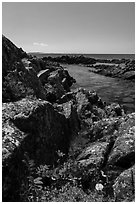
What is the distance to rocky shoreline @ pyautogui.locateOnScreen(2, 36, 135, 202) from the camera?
7234mm

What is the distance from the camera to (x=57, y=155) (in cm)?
1027

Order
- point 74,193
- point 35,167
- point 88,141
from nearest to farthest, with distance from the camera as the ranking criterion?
point 74,193, point 35,167, point 88,141

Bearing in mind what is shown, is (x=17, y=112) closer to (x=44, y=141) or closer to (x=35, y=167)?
(x=44, y=141)

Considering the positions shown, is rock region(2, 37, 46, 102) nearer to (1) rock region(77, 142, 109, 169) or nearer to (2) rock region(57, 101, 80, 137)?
(2) rock region(57, 101, 80, 137)

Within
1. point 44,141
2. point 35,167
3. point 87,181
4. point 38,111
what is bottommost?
point 87,181

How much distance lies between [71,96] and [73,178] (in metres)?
Result: 15.8

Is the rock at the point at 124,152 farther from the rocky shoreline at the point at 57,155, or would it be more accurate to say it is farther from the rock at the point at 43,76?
the rock at the point at 43,76

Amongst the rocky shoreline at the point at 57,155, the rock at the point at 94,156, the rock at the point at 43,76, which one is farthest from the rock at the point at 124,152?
the rock at the point at 43,76

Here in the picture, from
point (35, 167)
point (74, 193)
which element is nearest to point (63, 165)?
point (35, 167)

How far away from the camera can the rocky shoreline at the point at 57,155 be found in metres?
7.23

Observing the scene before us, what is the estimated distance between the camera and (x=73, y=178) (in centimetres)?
889

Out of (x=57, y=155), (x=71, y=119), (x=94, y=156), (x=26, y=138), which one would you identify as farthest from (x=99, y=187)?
(x=71, y=119)

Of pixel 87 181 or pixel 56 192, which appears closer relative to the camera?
pixel 56 192

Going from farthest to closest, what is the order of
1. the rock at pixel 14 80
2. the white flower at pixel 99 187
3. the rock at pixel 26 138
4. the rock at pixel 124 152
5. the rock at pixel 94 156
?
the rock at pixel 14 80, the rock at pixel 94 156, the rock at pixel 124 152, the white flower at pixel 99 187, the rock at pixel 26 138
